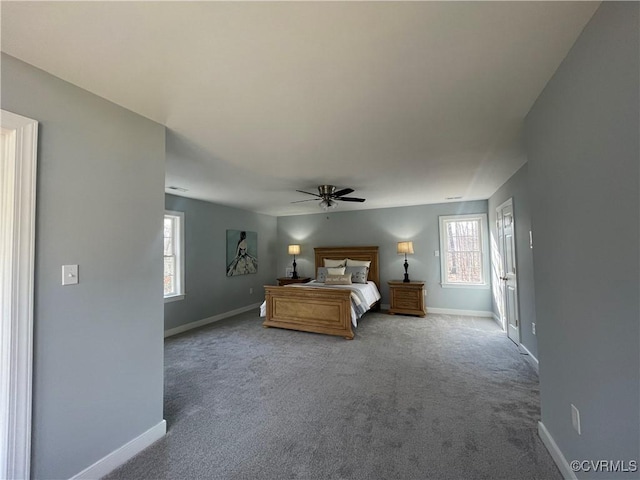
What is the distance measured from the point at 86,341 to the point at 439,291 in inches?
223

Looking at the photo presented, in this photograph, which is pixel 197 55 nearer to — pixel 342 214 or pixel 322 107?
pixel 322 107

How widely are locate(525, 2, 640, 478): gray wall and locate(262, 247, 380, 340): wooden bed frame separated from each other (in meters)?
2.63

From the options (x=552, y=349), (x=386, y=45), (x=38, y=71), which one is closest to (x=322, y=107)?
(x=386, y=45)

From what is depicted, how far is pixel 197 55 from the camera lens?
1.38 meters

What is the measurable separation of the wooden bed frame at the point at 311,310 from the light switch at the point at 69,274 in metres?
3.16

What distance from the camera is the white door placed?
372 centimetres

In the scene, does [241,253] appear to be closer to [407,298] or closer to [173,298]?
[173,298]

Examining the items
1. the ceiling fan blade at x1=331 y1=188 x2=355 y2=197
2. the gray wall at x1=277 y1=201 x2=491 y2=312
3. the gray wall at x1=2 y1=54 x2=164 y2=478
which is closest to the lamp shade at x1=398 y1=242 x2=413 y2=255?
the gray wall at x1=277 y1=201 x2=491 y2=312

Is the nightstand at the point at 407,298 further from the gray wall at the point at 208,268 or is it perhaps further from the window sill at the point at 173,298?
the window sill at the point at 173,298

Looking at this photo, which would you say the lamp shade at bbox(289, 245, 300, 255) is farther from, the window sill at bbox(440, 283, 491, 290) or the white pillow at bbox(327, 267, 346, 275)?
the window sill at bbox(440, 283, 491, 290)

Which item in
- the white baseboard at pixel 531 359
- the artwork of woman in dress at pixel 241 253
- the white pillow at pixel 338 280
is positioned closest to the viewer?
the white baseboard at pixel 531 359

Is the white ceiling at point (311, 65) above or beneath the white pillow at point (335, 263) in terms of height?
above

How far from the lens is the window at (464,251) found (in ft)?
17.6

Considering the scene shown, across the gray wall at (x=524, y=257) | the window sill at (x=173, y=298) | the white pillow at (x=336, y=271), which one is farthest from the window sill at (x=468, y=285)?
the window sill at (x=173, y=298)
